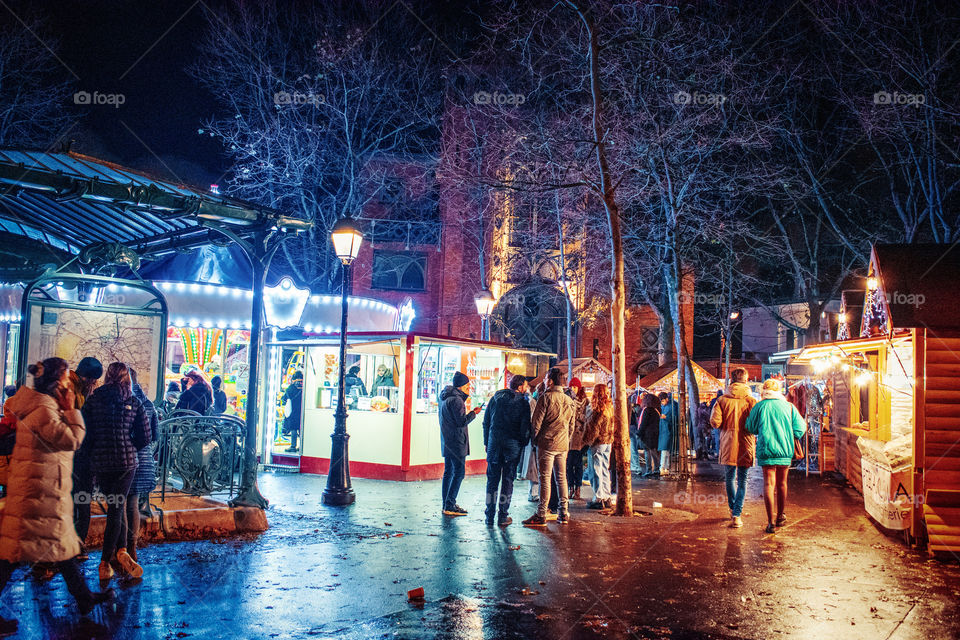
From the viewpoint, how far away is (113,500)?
21.6ft

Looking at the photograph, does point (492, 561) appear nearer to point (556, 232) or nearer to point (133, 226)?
point (133, 226)

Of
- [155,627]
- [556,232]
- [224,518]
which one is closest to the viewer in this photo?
[155,627]

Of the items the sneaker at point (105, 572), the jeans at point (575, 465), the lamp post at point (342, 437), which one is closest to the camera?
the sneaker at point (105, 572)

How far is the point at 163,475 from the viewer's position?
9.28 metres

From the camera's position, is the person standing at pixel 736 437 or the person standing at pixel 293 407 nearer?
the person standing at pixel 736 437

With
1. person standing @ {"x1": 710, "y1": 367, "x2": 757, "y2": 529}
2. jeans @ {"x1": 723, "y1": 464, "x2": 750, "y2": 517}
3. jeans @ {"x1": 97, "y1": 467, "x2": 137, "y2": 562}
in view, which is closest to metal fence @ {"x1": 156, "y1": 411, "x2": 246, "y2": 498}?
jeans @ {"x1": 97, "y1": 467, "x2": 137, "y2": 562}

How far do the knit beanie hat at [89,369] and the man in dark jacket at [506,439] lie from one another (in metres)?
4.92

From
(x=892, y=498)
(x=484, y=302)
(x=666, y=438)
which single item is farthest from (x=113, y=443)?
(x=666, y=438)

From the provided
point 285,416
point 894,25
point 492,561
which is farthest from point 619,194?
point 492,561

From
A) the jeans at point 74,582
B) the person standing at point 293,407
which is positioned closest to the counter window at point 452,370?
the person standing at point 293,407

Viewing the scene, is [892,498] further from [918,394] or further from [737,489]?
[737,489]

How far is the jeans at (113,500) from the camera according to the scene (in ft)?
21.5

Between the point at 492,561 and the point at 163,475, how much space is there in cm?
431

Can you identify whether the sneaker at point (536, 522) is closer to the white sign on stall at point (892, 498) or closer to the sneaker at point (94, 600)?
the white sign on stall at point (892, 498)
